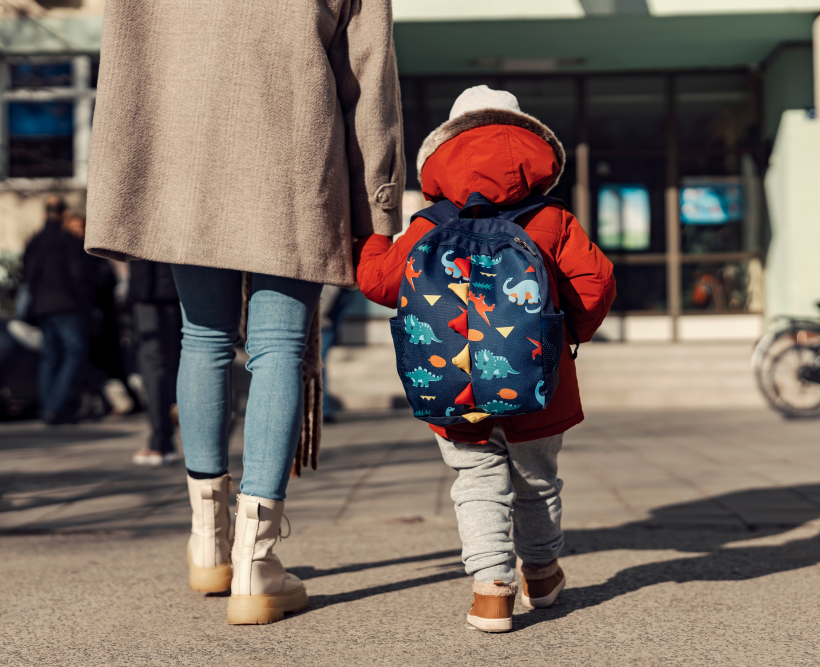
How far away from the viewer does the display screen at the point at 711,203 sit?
36.5 ft

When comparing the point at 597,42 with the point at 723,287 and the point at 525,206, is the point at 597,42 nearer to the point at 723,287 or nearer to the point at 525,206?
the point at 723,287

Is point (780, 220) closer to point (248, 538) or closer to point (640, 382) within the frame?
point (640, 382)

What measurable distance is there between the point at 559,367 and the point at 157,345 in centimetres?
339

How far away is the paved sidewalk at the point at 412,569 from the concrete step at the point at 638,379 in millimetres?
4129

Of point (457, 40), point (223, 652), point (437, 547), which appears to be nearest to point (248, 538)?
point (223, 652)

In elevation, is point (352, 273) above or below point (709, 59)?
below

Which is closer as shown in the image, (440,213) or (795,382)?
(440,213)

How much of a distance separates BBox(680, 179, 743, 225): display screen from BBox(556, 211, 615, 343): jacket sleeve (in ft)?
31.1

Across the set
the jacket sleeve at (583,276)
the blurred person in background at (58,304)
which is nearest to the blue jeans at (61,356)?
the blurred person in background at (58,304)

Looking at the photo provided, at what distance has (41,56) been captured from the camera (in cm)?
1020

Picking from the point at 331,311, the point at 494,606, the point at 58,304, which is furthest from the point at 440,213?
the point at 58,304

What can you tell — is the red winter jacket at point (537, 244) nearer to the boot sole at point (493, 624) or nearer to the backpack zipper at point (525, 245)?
the backpack zipper at point (525, 245)

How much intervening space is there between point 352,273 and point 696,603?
4.10 feet

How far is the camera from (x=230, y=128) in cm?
226
